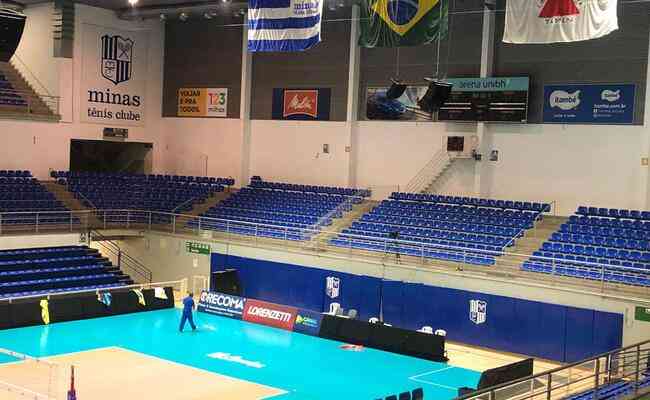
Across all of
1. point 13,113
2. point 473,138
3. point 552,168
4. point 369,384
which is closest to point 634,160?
point 552,168

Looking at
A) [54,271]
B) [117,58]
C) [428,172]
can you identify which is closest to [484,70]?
[428,172]

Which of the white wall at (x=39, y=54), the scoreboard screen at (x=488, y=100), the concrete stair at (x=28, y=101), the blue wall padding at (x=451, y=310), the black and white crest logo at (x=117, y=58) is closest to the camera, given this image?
the blue wall padding at (x=451, y=310)

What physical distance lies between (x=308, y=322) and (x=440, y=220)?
6.45 meters

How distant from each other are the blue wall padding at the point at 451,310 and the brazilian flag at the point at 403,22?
8777 mm

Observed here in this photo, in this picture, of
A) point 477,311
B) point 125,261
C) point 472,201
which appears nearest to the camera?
point 477,311

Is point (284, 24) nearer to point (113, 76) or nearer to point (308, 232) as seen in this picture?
point (308, 232)

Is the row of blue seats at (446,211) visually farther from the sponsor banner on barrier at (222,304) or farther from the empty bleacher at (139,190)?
the empty bleacher at (139,190)

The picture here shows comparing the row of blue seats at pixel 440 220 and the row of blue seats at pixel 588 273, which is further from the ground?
the row of blue seats at pixel 440 220

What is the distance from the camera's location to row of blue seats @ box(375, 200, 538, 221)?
95.6ft

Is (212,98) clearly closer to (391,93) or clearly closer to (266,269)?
(266,269)

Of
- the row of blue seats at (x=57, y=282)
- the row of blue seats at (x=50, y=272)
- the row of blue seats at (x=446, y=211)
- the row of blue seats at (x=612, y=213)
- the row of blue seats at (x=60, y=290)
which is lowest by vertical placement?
the row of blue seats at (x=60, y=290)

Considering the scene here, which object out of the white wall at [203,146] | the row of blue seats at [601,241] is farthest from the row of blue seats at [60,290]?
the row of blue seats at [601,241]

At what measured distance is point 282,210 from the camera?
34.1 metres

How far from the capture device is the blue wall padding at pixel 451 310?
23.8 metres
